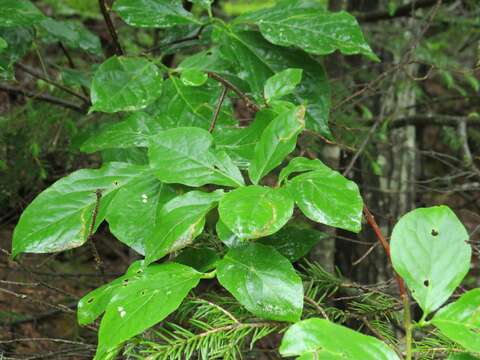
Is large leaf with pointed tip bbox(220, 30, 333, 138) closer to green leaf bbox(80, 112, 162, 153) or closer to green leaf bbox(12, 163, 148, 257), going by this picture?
green leaf bbox(80, 112, 162, 153)

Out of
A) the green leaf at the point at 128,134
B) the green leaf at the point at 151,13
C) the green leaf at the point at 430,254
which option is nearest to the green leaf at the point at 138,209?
the green leaf at the point at 128,134

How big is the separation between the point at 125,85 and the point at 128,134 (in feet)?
0.57

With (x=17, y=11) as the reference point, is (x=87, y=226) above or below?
below

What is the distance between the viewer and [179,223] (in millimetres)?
974

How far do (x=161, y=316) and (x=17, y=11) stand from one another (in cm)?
122

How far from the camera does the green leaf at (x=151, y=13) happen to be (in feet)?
5.07

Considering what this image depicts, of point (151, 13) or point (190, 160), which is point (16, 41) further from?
point (190, 160)

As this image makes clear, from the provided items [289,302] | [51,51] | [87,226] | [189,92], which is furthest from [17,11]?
[51,51]

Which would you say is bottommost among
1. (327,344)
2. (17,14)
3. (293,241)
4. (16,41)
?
(293,241)

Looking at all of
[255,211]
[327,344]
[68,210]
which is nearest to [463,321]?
[327,344]

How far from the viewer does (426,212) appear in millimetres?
902

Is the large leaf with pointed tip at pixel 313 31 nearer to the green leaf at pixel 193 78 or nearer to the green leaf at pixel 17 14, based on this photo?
the green leaf at pixel 193 78

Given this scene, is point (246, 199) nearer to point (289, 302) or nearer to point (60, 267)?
point (289, 302)

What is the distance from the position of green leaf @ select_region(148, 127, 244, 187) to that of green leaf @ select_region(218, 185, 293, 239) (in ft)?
0.34
